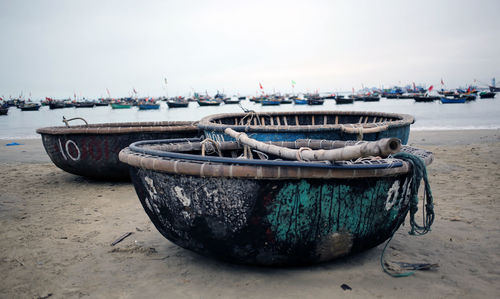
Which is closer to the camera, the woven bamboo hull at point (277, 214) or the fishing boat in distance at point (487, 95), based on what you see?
the woven bamboo hull at point (277, 214)

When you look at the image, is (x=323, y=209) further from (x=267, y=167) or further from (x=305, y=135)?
(x=305, y=135)

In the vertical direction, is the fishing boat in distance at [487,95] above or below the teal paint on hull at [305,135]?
below

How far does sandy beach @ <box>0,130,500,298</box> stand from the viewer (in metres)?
2.31

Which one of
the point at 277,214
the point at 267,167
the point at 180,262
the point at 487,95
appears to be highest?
the point at 267,167

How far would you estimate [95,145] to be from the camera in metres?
5.43

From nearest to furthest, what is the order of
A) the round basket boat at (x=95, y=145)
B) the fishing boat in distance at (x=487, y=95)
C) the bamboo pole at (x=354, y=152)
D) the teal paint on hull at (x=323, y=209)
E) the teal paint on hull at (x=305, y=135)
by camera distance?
the bamboo pole at (x=354, y=152)
the teal paint on hull at (x=323, y=209)
the teal paint on hull at (x=305, y=135)
the round basket boat at (x=95, y=145)
the fishing boat in distance at (x=487, y=95)

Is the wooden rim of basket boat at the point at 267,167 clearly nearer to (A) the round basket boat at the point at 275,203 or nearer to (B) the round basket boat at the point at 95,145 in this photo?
(A) the round basket boat at the point at 275,203

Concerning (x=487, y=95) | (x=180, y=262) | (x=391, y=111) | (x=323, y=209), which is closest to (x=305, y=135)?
(x=323, y=209)

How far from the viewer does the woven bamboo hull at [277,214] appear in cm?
219

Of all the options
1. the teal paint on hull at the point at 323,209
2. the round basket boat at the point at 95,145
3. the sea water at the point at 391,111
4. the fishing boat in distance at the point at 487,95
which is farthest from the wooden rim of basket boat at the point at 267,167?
the fishing boat in distance at the point at 487,95

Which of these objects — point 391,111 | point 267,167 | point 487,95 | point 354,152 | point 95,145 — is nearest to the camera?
point 354,152

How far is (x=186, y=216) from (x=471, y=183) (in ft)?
16.1

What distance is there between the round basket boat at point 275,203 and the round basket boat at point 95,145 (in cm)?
315

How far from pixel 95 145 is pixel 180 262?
3.44 meters
